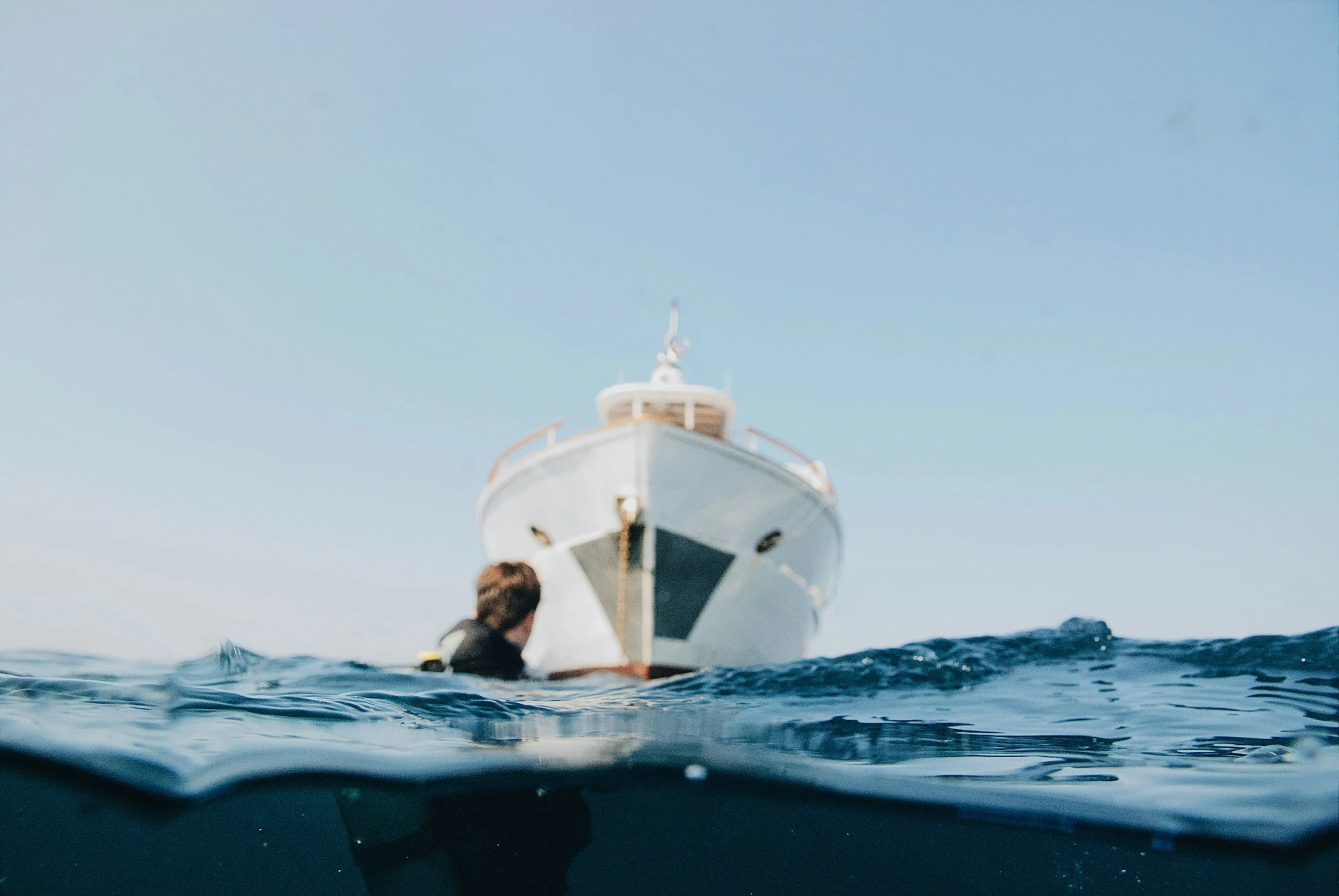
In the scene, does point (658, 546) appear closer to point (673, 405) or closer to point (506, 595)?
point (673, 405)

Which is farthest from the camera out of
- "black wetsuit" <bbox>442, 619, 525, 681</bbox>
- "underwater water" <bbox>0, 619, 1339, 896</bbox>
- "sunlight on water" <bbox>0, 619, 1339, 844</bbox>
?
"black wetsuit" <bbox>442, 619, 525, 681</bbox>

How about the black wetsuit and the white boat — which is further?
the white boat

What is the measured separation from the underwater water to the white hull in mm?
5766

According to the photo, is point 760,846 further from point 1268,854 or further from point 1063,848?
point 1268,854

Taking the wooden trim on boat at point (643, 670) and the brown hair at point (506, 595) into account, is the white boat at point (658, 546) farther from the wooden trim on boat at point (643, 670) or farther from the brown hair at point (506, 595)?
the brown hair at point (506, 595)

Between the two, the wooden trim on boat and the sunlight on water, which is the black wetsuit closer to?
the sunlight on water

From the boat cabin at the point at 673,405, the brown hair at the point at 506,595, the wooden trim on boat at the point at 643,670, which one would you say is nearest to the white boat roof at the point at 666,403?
the boat cabin at the point at 673,405

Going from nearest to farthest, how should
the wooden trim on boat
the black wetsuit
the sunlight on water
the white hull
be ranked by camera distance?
the sunlight on water
the black wetsuit
the wooden trim on boat
the white hull

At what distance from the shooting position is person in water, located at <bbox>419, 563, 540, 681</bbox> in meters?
5.48

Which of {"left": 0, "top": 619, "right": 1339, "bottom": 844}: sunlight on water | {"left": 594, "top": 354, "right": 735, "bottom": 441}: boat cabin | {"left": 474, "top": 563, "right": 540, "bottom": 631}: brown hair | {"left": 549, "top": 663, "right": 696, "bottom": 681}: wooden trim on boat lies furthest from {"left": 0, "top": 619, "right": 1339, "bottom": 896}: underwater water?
{"left": 594, "top": 354, "right": 735, "bottom": 441}: boat cabin

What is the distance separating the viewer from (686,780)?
15.5ft

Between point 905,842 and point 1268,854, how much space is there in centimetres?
213

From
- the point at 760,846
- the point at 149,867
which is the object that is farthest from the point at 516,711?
the point at 149,867

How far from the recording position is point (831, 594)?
52.4 ft
